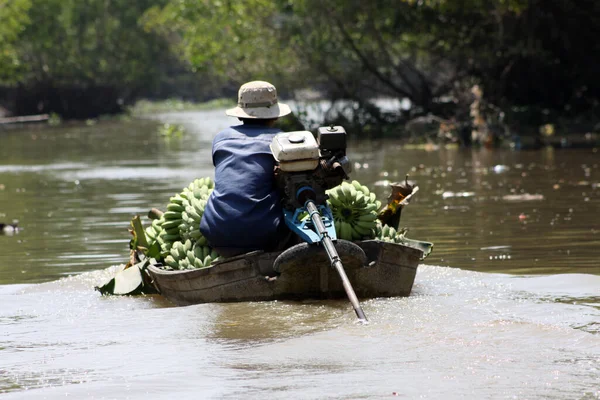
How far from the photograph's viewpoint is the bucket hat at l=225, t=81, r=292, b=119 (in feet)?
28.6

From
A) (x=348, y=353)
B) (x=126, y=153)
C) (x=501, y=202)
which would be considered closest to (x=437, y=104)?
(x=126, y=153)

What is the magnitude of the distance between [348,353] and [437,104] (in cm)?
2282

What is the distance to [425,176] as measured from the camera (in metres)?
18.8

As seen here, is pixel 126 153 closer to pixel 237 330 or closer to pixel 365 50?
pixel 365 50

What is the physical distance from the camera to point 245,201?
844 cm

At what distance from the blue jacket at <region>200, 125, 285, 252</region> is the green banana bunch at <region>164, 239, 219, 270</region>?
19 centimetres

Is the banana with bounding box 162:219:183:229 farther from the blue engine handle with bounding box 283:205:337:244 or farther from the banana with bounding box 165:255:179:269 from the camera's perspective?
the blue engine handle with bounding box 283:205:337:244

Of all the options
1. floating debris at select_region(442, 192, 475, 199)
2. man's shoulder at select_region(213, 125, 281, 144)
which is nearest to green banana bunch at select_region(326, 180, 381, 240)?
man's shoulder at select_region(213, 125, 281, 144)

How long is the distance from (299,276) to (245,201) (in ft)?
2.21

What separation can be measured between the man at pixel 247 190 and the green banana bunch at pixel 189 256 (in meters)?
0.17

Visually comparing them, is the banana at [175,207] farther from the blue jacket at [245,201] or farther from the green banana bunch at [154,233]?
the blue jacket at [245,201]

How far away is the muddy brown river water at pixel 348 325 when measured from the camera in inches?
241

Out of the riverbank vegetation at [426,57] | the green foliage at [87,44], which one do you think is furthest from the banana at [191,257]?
the green foliage at [87,44]

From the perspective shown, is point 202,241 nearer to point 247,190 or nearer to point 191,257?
point 191,257
